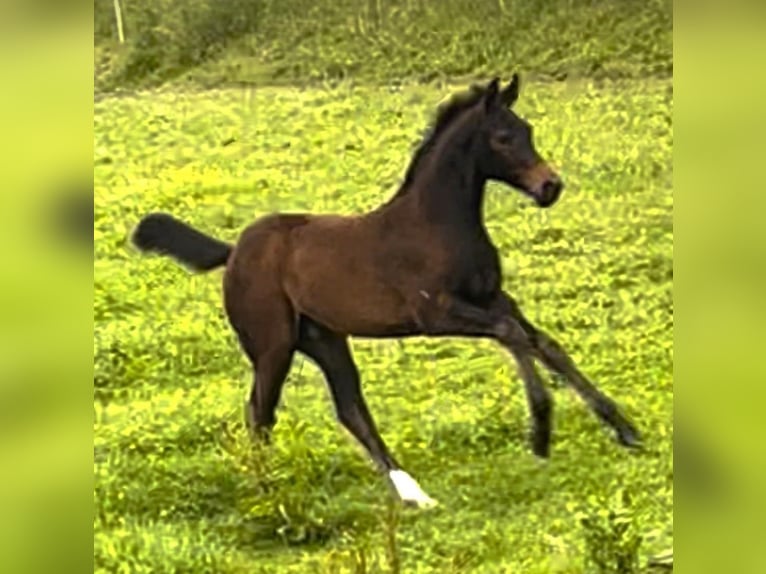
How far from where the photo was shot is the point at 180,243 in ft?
5.03

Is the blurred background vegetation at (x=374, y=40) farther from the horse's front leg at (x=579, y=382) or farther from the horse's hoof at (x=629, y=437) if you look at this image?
the horse's hoof at (x=629, y=437)

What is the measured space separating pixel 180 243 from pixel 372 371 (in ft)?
0.92

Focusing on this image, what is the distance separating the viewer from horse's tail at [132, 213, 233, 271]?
1.53 meters

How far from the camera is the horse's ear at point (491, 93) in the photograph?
1510 millimetres

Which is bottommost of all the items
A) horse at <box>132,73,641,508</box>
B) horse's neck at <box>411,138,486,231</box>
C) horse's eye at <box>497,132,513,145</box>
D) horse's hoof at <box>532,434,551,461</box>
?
horse's hoof at <box>532,434,551,461</box>

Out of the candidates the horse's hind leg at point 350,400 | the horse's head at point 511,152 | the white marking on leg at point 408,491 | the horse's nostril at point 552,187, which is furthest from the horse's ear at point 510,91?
the white marking on leg at point 408,491

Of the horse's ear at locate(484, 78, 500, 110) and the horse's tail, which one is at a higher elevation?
the horse's ear at locate(484, 78, 500, 110)

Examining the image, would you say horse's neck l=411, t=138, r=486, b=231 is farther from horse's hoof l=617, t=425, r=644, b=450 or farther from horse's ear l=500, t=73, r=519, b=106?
horse's hoof l=617, t=425, r=644, b=450

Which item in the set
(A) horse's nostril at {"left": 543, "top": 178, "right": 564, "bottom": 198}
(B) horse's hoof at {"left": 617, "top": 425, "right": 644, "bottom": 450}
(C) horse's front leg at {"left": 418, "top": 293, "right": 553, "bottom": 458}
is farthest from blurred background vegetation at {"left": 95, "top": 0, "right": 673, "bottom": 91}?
(B) horse's hoof at {"left": 617, "top": 425, "right": 644, "bottom": 450}

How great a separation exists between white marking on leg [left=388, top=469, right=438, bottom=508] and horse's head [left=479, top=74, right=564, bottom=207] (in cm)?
37

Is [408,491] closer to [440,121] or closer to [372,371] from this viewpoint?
[372,371]

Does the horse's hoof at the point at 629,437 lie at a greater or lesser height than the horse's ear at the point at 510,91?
lesser

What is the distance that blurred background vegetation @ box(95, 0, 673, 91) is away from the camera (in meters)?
1.50

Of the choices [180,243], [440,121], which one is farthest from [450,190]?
[180,243]
